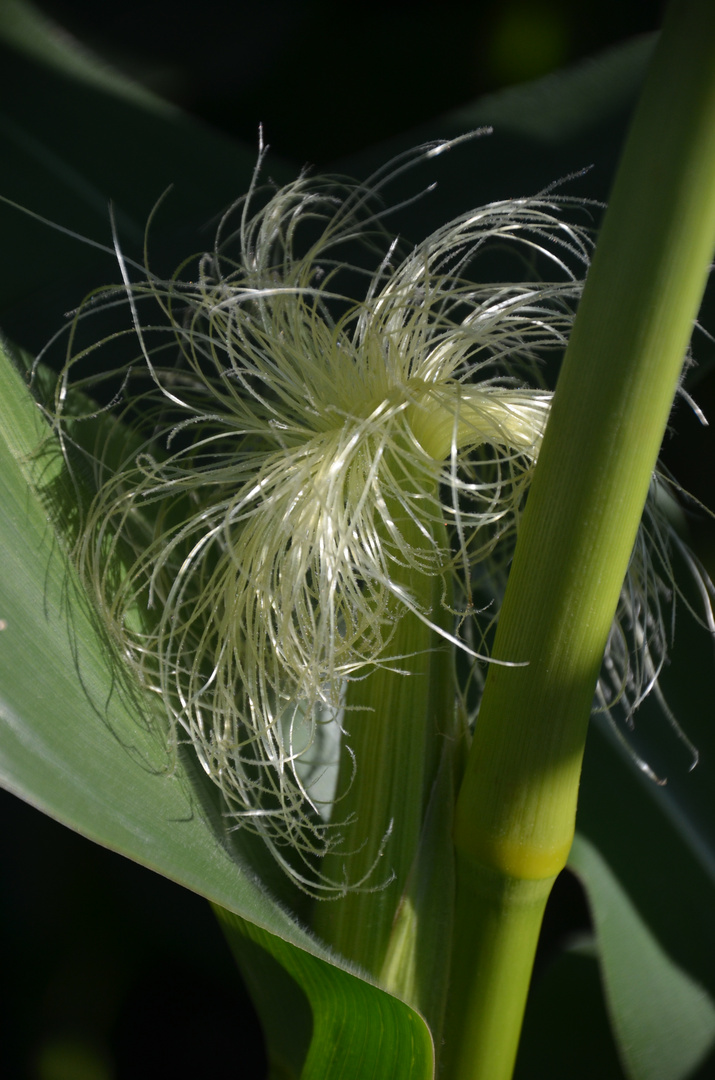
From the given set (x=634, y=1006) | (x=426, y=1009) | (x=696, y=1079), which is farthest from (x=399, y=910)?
(x=696, y=1079)

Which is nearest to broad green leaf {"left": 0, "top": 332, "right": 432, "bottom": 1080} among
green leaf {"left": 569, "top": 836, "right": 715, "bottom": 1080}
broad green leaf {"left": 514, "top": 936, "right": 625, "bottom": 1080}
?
green leaf {"left": 569, "top": 836, "right": 715, "bottom": 1080}

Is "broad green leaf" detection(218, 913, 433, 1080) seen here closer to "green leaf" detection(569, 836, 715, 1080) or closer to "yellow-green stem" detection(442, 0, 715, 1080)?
"yellow-green stem" detection(442, 0, 715, 1080)

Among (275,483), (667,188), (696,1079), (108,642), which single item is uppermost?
Answer: (667,188)

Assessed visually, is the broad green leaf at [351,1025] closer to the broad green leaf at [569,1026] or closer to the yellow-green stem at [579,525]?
the yellow-green stem at [579,525]

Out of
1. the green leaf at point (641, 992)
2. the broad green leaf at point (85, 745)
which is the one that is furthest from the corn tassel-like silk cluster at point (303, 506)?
the green leaf at point (641, 992)

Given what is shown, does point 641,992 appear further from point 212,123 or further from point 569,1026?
point 212,123

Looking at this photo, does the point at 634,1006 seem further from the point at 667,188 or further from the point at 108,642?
the point at 667,188
